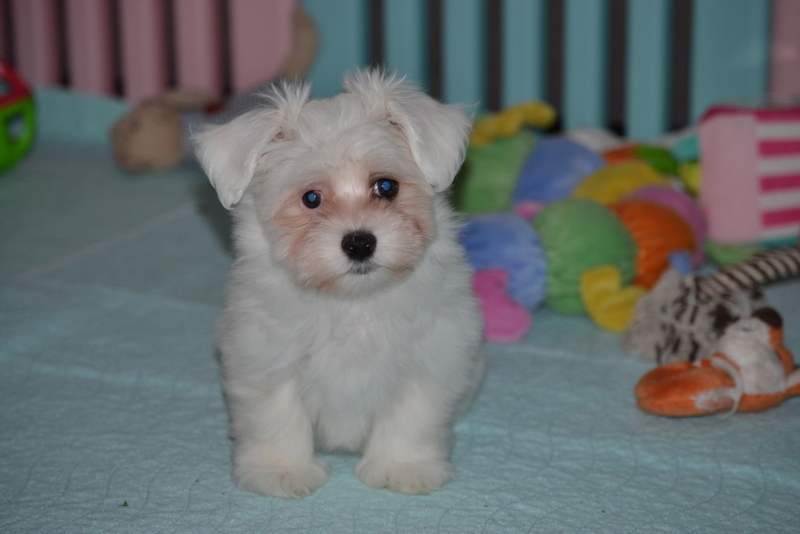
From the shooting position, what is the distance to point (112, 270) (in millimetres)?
3600

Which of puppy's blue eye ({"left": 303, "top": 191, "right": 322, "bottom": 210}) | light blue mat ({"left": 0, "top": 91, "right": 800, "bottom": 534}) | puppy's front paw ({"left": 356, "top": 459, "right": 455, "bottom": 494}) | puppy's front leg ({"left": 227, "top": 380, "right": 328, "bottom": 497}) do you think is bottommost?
light blue mat ({"left": 0, "top": 91, "right": 800, "bottom": 534})

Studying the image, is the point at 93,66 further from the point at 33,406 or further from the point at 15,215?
the point at 33,406

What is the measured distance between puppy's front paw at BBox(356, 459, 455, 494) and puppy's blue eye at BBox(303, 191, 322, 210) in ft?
1.98

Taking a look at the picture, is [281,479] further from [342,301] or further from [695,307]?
[695,307]

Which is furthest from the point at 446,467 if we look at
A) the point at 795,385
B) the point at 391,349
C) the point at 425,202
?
the point at 795,385

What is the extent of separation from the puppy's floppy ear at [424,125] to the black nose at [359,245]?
0.26 m

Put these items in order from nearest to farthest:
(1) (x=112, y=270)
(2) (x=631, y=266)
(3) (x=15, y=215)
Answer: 1. (2) (x=631, y=266)
2. (1) (x=112, y=270)
3. (3) (x=15, y=215)

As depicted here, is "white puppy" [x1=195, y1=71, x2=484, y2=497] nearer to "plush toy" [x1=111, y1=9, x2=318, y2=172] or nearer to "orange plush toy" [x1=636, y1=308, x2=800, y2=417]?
"orange plush toy" [x1=636, y1=308, x2=800, y2=417]

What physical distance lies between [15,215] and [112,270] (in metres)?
0.97

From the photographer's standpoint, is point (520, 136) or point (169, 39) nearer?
point (520, 136)

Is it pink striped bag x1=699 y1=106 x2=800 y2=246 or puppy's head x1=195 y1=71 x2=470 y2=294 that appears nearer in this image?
puppy's head x1=195 y1=71 x2=470 y2=294

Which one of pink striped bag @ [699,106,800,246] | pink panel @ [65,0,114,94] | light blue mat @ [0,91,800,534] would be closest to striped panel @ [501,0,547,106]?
pink striped bag @ [699,106,800,246]

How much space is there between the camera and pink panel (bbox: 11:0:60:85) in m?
5.72

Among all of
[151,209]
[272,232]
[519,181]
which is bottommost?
[151,209]
